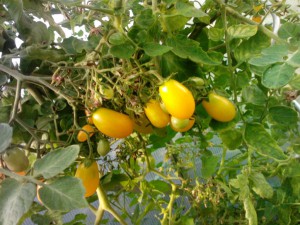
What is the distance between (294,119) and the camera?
16.7 inches

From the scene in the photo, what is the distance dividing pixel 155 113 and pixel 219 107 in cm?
7

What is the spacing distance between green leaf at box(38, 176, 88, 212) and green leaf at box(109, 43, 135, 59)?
13 centimetres

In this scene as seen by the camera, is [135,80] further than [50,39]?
No

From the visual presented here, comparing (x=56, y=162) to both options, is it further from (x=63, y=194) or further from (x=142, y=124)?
(x=142, y=124)

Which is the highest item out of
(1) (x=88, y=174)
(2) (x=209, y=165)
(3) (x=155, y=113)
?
(3) (x=155, y=113)

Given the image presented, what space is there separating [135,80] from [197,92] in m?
0.07

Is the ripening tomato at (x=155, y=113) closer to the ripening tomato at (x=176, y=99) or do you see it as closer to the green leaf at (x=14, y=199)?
the ripening tomato at (x=176, y=99)

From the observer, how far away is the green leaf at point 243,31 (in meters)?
0.38

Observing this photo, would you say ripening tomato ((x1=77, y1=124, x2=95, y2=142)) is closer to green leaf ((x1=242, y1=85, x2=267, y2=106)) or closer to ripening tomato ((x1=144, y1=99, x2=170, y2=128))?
ripening tomato ((x1=144, y1=99, x2=170, y2=128))

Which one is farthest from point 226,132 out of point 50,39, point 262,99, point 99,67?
point 50,39

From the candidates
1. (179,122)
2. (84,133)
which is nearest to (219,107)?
(179,122)

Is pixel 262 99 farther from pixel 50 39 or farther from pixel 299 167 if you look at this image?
pixel 50 39

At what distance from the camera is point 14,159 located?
0.42 meters

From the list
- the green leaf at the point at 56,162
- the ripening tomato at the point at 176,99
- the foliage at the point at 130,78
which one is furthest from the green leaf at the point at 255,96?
the green leaf at the point at 56,162
